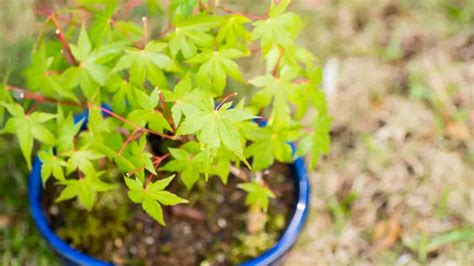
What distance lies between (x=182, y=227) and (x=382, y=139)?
2.40 ft

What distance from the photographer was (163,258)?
2.09 metres

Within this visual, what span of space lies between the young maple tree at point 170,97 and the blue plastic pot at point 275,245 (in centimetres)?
14

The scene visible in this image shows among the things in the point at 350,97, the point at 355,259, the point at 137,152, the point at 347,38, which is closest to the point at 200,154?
the point at 137,152

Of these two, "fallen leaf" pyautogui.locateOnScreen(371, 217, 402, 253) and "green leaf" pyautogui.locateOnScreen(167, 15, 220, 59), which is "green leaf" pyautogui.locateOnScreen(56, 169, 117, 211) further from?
"fallen leaf" pyautogui.locateOnScreen(371, 217, 402, 253)

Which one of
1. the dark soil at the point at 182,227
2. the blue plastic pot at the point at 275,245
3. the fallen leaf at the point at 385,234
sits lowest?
the fallen leaf at the point at 385,234

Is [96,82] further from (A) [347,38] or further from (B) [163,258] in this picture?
(A) [347,38]

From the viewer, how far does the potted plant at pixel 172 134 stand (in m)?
1.55

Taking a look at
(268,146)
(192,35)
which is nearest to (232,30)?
(192,35)

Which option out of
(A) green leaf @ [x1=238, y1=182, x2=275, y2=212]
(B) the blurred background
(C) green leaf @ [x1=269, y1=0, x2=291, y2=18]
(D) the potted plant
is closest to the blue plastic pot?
(D) the potted plant

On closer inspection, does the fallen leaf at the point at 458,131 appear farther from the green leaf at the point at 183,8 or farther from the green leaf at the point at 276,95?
the green leaf at the point at 183,8

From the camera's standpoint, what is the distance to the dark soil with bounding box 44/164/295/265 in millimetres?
2076

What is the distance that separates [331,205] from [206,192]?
0.40m

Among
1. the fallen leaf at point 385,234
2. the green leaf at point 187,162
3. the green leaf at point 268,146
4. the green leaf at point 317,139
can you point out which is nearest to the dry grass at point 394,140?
the fallen leaf at point 385,234

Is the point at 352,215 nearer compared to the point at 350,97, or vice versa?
the point at 352,215
